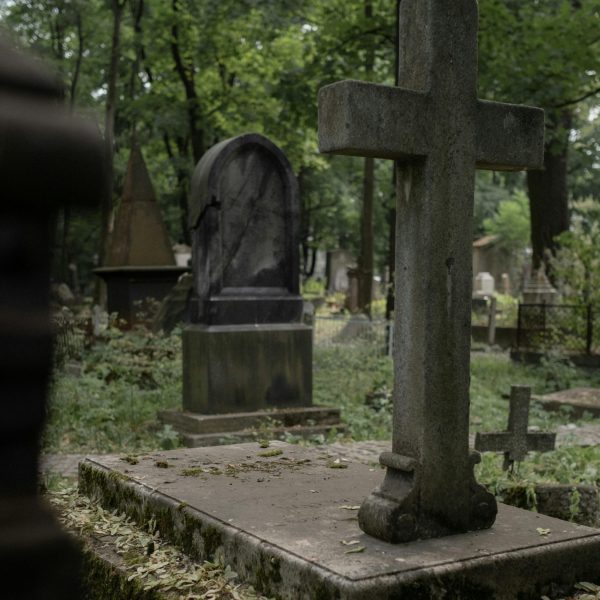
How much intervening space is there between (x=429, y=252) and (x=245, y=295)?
602 cm

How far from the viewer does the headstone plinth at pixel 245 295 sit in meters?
9.64

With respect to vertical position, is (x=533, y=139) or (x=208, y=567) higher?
(x=533, y=139)

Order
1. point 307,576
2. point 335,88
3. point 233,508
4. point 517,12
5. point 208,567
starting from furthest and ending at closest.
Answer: point 517,12 < point 233,508 < point 208,567 < point 335,88 < point 307,576

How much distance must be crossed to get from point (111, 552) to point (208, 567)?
71 centimetres

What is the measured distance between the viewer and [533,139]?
450 centimetres

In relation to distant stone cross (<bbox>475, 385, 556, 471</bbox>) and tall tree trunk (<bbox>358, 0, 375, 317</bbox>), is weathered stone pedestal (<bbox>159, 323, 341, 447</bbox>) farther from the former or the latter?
tall tree trunk (<bbox>358, 0, 375, 317</bbox>)

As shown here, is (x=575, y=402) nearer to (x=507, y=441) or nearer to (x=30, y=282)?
(x=507, y=441)

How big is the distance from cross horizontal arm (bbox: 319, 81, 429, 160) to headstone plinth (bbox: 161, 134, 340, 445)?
5.73 meters

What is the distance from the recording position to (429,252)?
402 centimetres

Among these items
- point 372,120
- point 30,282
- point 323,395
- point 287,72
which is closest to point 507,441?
point 372,120

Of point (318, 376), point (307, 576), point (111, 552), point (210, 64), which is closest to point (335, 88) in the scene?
point (307, 576)

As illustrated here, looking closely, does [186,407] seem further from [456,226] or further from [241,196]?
[456,226]

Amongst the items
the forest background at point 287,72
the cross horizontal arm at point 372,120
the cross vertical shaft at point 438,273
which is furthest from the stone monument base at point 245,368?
the cross horizontal arm at point 372,120

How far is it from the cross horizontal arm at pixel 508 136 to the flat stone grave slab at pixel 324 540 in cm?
164
